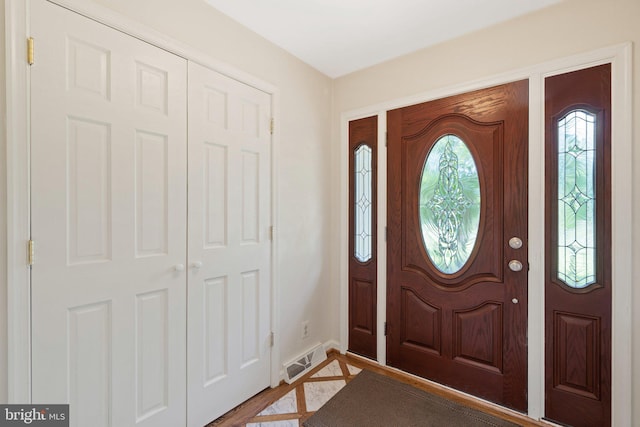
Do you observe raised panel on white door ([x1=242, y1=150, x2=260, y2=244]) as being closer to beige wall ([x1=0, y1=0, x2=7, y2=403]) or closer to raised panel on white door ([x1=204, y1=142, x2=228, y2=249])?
raised panel on white door ([x1=204, y1=142, x2=228, y2=249])

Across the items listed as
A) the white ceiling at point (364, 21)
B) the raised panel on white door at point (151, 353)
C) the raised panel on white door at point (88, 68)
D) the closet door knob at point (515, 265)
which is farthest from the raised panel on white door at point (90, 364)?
the closet door knob at point (515, 265)

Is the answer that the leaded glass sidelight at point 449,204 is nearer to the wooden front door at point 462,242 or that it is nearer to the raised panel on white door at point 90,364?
the wooden front door at point 462,242

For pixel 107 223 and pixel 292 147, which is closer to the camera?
pixel 107 223

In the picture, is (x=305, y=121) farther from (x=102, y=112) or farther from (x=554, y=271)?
(x=554, y=271)

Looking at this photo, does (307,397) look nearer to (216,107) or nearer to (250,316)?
(250,316)

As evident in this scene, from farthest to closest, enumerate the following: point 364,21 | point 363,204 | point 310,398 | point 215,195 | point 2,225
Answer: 1. point 363,204
2. point 310,398
3. point 364,21
4. point 215,195
5. point 2,225

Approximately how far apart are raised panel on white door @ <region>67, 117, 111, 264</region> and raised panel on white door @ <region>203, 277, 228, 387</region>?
1.92ft

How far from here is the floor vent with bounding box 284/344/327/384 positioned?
2.12 meters

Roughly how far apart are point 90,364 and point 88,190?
759 mm

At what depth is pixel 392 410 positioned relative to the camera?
1.80 metres

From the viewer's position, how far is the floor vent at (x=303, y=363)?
212 cm

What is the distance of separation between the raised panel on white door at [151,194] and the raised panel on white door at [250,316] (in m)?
0.59

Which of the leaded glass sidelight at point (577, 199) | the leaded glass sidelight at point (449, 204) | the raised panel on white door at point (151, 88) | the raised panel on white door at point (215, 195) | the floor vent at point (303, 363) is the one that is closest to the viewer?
the raised panel on white door at point (151, 88)

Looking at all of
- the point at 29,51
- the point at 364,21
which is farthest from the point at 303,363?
the point at 364,21
